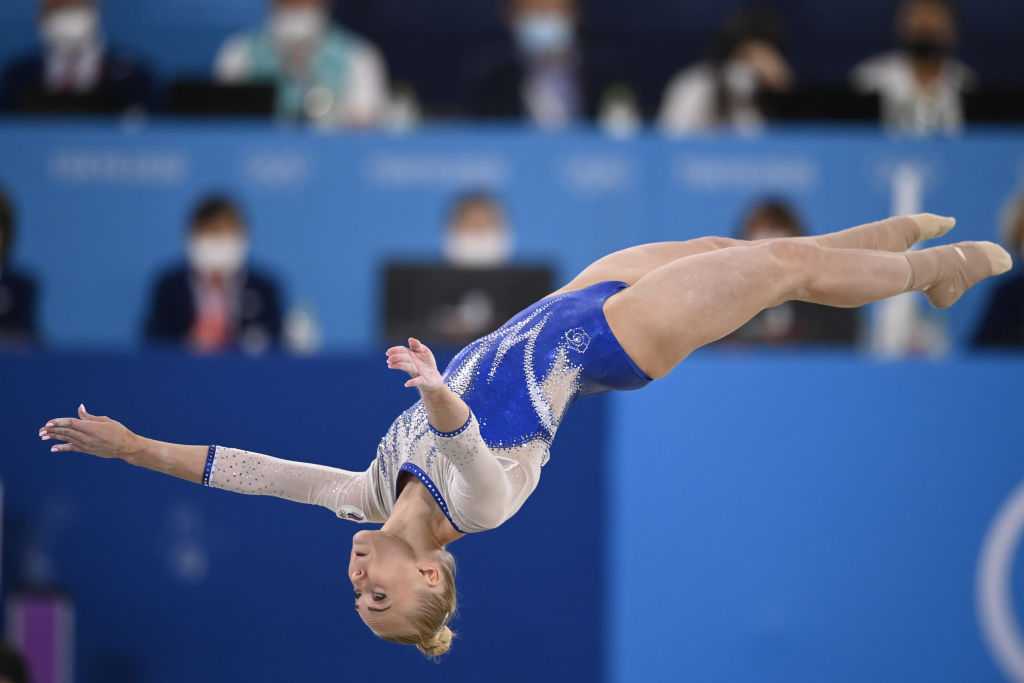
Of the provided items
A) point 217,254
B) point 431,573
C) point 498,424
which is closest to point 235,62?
point 217,254

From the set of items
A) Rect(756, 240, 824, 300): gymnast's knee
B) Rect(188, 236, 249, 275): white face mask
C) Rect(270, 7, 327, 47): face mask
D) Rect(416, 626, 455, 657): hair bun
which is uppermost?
Rect(270, 7, 327, 47): face mask

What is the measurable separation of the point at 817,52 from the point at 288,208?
413cm

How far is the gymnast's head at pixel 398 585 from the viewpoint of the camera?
4.23 meters

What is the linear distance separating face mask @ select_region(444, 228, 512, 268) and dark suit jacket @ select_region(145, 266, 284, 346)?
868 millimetres

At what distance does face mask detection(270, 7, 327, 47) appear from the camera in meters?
8.41

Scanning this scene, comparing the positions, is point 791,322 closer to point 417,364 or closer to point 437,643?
point 437,643

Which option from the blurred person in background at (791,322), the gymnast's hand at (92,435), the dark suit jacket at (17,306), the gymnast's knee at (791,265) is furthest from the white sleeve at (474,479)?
the dark suit jacket at (17,306)

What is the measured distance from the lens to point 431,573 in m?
4.33

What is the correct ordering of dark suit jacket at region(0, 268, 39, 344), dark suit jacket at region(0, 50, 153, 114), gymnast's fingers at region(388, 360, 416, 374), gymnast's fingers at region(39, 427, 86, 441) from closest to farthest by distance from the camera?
gymnast's fingers at region(388, 360, 416, 374) → gymnast's fingers at region(39, 427, 86, 441) → dark suit jacket at region(0, 268, 39, 344) → dark suit jacket at region(0, 50, 153, 114)

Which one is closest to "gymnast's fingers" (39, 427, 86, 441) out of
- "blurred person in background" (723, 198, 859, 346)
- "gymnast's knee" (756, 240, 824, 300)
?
"gymnast's knee" (756, 240, 824, 300)

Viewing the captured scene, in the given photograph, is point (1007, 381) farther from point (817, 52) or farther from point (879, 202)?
point (817, 52)

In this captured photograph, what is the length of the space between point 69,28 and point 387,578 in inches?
197

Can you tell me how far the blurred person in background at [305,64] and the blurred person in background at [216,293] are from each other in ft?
3.94

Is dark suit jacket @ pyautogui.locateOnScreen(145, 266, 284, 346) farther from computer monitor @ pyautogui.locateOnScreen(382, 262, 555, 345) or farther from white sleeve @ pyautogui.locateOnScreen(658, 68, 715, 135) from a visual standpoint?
white sleeve @ pyautogui.locateOnScreen(658, 68, 715, 135)
